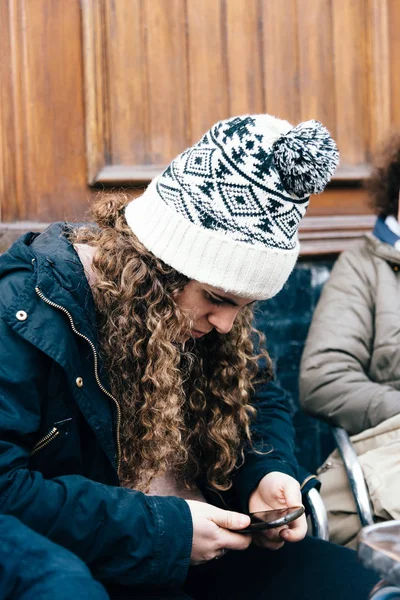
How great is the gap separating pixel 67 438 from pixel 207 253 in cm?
48

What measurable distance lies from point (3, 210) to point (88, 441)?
Answer: 3.47ft

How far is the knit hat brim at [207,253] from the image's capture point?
1.69 meters

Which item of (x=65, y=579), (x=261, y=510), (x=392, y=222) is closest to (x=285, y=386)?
(x=392, y=222)

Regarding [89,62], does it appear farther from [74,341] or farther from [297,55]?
[74,341]

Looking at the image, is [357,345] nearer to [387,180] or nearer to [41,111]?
[387,180]

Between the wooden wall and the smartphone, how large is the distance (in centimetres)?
122

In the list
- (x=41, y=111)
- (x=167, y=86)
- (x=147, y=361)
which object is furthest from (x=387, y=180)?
(x=147, y=361)

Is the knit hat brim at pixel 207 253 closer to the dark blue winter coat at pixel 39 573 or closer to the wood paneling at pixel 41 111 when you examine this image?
the dark blue winter coat at pixel 39 573

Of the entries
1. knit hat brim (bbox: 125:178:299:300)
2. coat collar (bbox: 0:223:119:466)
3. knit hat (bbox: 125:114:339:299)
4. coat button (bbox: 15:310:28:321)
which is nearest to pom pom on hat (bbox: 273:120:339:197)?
knit hat (bbox: 125:114:339:299)

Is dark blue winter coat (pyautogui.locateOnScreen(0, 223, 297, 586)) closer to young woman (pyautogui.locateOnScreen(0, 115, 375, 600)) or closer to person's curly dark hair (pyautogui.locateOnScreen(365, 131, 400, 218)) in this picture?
young woman (pyautogui.locateOnScreen(0, 115, 375, 600))

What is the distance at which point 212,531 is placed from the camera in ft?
5.16

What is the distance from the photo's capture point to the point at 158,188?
1.76 metres

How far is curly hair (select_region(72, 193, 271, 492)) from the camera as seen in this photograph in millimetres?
1698

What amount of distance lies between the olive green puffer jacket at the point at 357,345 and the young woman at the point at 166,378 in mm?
481
